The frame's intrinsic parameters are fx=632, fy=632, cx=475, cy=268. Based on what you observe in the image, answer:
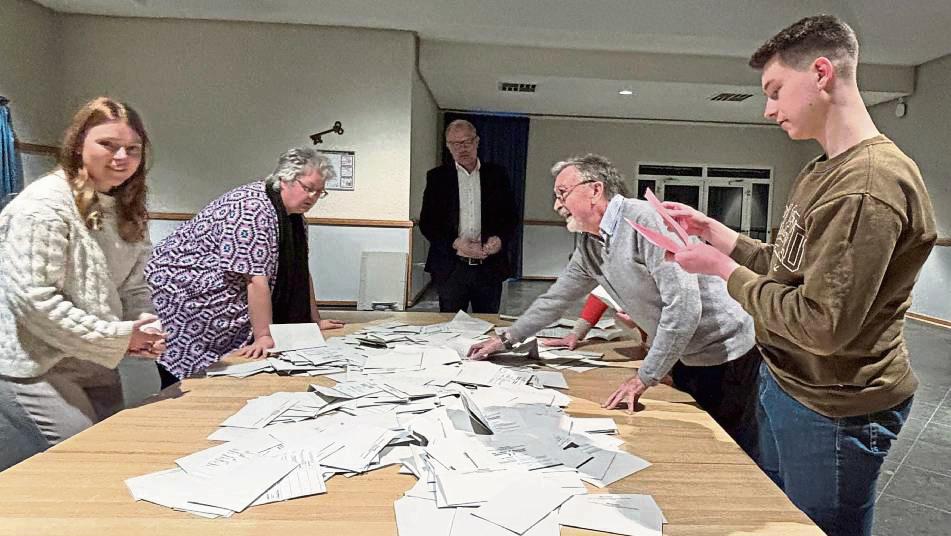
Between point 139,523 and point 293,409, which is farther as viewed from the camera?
point 293,409

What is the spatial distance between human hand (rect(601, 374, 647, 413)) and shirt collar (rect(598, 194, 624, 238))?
1.39 feet

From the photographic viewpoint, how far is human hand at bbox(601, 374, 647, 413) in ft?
5.01

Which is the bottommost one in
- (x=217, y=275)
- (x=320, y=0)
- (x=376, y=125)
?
(x=217, y=275)

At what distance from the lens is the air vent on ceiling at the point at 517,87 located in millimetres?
6906

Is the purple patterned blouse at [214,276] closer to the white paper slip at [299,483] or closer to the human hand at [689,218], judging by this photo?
the white paper slip at [299,483]

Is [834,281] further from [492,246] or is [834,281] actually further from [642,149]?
[642,149]

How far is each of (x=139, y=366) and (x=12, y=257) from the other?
1.84ft

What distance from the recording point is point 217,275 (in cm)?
208

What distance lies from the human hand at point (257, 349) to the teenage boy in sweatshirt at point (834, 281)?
1.34 metres

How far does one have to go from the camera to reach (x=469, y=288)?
360cm

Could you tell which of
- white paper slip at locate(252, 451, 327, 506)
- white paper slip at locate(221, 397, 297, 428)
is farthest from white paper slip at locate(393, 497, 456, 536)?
white paper slip at locate(221, 397, 297, 428)

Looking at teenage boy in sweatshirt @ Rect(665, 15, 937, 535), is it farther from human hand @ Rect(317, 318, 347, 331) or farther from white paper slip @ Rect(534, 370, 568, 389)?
human hand @ Rect(317, 318, 347, 331)

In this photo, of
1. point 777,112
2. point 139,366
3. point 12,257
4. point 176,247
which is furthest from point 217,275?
point 777,112

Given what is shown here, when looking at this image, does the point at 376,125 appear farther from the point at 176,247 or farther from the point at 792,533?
the point at 792,533
